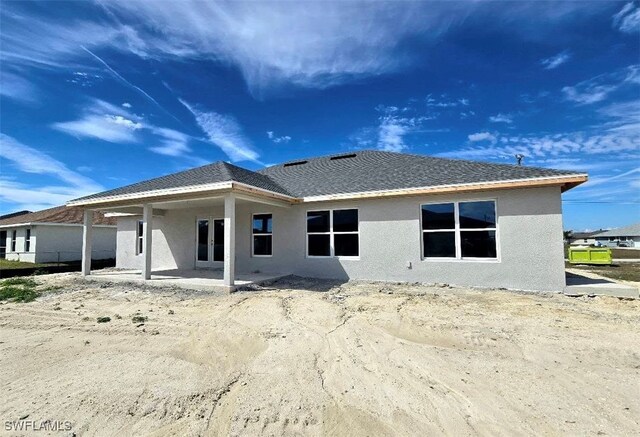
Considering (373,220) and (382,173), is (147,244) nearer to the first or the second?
(373,220)

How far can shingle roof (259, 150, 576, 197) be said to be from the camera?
9039mm

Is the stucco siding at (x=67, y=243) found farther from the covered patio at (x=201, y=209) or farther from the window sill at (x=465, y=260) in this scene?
the window sill at (x=465, y=260)

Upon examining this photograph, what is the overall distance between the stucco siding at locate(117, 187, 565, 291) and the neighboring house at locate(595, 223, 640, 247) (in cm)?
6129

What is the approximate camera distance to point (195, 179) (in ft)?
32.4

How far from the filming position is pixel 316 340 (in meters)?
4.84

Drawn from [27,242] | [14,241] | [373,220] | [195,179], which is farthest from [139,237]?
[14,241]

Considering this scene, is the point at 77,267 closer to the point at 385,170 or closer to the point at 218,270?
the point at 218,270

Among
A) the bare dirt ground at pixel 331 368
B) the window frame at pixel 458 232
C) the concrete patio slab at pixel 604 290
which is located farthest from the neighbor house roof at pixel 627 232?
the bare dirt ground at pixel 331 368

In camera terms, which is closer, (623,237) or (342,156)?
(342,156)

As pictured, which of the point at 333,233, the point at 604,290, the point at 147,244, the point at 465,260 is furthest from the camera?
the point at 333,233

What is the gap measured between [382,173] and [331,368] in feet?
29.4

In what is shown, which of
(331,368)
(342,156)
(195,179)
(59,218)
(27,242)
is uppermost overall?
(342,156)

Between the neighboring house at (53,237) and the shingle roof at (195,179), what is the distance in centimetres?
1500

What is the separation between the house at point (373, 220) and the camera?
8.27m
